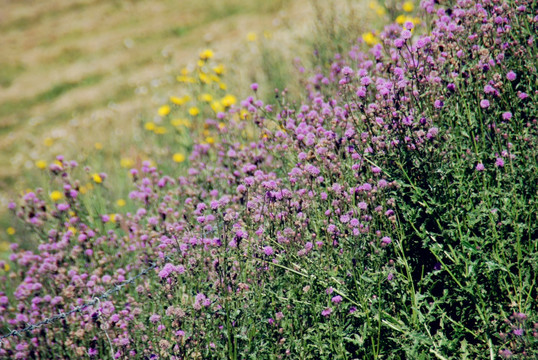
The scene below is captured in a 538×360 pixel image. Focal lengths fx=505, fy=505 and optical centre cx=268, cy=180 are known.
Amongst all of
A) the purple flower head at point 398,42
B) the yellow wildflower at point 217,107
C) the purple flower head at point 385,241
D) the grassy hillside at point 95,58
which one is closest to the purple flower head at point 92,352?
the purple flower head at point 385,241

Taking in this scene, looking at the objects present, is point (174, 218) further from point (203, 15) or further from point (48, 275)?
point (203, 15)

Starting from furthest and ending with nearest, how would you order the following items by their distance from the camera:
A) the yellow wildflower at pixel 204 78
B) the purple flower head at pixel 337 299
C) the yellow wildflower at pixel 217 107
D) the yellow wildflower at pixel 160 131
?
the yellow wildflower at pixel 160 131, the yellow wildflower at pixel 204 78, the yellow wildflower at pixel 217 107, the purple flower head at pixel 337 299

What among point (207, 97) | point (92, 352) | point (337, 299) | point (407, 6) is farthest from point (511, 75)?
point (207, 97)

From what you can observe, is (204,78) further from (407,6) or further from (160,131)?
(407,6)

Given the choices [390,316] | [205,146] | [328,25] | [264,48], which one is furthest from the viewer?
[264,48]

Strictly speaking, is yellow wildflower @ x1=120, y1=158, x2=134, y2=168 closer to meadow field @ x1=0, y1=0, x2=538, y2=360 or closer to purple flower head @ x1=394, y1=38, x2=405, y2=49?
meadow field @ x1=0, y1=0, x2=538, y2=360

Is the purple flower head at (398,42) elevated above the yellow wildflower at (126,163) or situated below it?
above

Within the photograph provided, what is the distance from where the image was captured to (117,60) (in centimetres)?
1446

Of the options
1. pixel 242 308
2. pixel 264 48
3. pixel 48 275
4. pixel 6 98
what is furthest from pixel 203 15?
pixel 242 308

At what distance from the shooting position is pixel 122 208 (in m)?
5.40

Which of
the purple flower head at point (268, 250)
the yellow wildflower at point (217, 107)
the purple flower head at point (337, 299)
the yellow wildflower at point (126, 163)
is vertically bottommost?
the purple flower head at point (337, 299)

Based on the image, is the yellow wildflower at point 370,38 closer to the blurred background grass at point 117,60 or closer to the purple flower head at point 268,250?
the blurred background grass at point 117,60

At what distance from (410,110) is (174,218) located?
6.95ft

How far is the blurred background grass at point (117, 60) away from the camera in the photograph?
6574 millimetres
